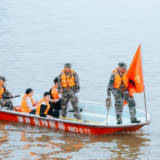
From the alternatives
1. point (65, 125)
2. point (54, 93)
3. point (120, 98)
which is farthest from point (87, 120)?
point (120, 98)

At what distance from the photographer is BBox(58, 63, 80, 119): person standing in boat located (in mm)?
11984

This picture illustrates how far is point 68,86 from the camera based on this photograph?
39.6 ft

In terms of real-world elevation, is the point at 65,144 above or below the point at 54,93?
below

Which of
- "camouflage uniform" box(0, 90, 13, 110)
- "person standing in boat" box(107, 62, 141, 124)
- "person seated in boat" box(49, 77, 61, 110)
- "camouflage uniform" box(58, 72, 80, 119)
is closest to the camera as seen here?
"person standing in boat" box(107, 62, 141, 124)

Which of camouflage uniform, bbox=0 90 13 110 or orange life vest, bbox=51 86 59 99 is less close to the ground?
orange life vest, bbox=51 86 59 99

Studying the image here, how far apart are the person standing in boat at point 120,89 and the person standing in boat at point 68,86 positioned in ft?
3.81

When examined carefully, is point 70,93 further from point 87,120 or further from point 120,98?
point 120,98

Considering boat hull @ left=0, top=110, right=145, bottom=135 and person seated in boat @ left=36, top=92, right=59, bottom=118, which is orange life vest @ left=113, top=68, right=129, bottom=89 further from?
person seated in boat @ left=36, top=92, right=59, bottom=118

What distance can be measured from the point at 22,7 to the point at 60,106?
94.2 feet

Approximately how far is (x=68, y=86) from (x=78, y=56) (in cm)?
1219

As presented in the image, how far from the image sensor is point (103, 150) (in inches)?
439

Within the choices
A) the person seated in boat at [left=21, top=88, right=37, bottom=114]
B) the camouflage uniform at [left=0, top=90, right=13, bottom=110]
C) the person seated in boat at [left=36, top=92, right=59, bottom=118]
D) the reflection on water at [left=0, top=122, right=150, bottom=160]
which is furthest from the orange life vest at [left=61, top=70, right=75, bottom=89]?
the camouflage uniform at [left=0, top=90, right=13, bottom=110]

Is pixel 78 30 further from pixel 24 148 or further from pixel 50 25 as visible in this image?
pixel 24 148

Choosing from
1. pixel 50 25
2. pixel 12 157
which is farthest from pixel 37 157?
pixel 50 25
